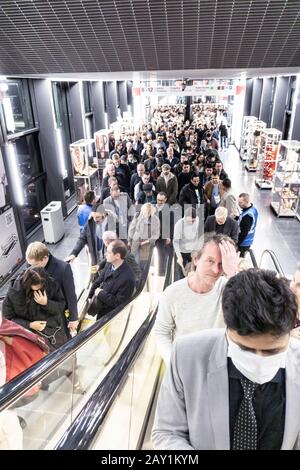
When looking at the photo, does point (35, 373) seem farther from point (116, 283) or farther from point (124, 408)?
point (116, 283)

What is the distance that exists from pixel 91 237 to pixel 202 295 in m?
3.75

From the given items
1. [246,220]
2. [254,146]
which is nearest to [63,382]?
[246,220]

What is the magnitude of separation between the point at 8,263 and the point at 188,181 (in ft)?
14.5

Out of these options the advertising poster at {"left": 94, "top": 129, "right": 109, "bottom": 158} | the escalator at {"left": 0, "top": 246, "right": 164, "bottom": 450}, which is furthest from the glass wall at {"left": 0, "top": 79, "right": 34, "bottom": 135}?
the escalator at {"left": 0, "top": 246, "right": 164, "bottom": 450}

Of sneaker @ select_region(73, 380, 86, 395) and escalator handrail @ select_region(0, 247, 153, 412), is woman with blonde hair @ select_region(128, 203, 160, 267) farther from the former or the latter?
escalator handrail @ select_region(0, 247, 153, 412)

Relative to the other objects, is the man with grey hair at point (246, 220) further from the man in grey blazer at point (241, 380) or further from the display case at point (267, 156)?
the display case at point (267, 156)

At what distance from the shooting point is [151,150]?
383 inches

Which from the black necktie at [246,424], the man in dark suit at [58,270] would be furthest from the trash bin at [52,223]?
the black necktie at [246,424]

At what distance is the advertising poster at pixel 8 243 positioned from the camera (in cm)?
746

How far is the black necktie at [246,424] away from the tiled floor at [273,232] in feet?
21.8

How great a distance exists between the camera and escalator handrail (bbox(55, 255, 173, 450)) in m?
1.86

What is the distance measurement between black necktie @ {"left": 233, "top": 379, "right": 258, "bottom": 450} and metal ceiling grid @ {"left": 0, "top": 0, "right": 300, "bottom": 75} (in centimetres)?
425
